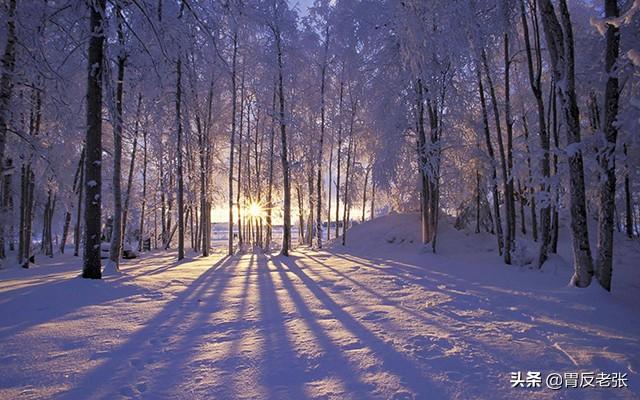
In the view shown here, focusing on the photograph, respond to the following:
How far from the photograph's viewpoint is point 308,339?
3.64m

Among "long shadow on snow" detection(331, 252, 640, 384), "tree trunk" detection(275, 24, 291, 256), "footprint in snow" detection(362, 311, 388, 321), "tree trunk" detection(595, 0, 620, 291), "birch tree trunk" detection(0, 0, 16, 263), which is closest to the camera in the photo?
"long shadow on snow" detection(331, 252, 640, 384)

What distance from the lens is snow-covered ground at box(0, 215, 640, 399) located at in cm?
263

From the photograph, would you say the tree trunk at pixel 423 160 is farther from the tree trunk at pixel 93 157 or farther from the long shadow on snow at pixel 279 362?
the tree trunk at pixel 93 157

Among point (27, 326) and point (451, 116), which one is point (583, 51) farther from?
point (27, 326)

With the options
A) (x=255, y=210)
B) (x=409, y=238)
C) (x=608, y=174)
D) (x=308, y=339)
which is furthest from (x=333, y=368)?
(x=255, y=210)

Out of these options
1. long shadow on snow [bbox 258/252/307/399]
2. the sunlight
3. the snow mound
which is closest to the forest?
long shadow on snow [bbox 258/252/307/399]

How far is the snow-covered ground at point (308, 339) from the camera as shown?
2.63m

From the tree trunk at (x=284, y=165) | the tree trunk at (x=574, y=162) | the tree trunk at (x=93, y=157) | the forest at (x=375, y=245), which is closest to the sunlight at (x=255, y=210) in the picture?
the forest at (x=375, y=245)

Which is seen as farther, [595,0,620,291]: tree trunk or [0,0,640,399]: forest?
[595,0,620,291]: tree trunk

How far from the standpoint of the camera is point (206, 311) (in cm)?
484

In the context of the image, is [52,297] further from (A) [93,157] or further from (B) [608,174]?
(B) [608,174]

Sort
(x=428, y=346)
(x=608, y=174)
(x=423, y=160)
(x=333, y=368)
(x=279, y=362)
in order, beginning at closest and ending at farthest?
(x=333, y=368), (x=279, y=362), (x=428, y=346), (x=608, y=174), (x=423, y=160)

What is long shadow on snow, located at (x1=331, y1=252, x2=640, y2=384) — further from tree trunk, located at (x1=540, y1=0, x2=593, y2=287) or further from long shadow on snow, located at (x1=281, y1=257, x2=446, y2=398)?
tree trunk, located at (x1=540, y1=0, x2=593, y2=287)

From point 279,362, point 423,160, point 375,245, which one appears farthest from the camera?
point 375,245
